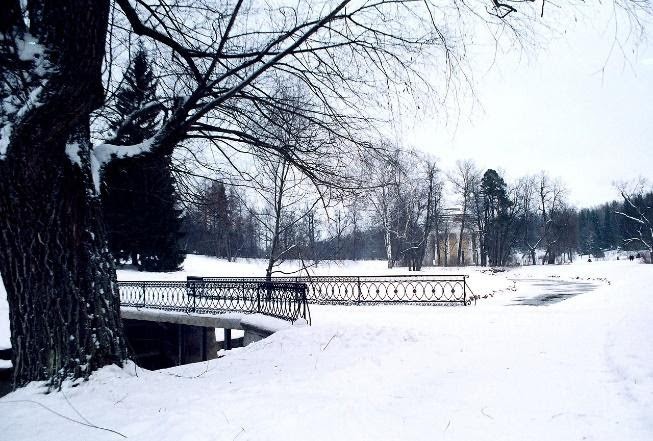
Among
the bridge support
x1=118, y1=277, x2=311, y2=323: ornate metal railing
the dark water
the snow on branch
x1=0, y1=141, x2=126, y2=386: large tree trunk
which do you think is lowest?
the bridge support

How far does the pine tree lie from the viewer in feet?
21.9

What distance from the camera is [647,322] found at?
786 cm

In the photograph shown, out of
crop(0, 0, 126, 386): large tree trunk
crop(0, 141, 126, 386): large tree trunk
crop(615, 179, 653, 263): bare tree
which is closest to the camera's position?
crop(0, 0, 126, 386): large tree trunk

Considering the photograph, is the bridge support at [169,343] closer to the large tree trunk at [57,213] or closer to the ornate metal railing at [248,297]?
the ornate metal railing at [248,297]

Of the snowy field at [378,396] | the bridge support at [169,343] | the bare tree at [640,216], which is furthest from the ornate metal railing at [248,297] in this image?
the bare tree at [640,216]

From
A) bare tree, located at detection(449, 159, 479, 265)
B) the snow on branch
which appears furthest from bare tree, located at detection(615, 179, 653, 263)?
the snow on branch

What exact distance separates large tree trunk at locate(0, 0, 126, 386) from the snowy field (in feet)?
1.35

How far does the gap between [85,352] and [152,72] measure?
3.98m

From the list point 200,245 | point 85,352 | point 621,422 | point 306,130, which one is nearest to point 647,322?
point 621,422

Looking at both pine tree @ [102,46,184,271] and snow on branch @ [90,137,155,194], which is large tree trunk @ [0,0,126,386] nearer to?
snow on branch @ [90,137,155,194]

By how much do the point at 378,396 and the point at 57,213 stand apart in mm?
3798

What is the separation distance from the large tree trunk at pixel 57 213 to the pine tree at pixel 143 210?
167 cm

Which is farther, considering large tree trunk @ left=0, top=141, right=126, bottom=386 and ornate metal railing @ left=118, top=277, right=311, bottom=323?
ornate metal railing @ left=118, top=277, right=311, bottom=323

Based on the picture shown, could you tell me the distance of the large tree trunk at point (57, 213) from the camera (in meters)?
4.23
